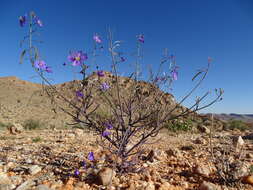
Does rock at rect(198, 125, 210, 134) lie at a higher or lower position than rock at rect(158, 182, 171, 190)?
higher

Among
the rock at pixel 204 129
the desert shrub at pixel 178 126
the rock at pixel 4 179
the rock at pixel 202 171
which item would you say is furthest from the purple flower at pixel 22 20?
the rock at pixel 204 129

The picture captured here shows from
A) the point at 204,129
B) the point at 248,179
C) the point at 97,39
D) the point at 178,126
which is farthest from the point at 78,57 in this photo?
the point at 204,129

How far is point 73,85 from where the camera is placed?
2340 mm

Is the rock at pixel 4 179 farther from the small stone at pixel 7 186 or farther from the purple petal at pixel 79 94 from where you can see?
the purple petal at pixel 79 94

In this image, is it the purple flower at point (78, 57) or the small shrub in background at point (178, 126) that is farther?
the small shrub in background at point (178, 126)

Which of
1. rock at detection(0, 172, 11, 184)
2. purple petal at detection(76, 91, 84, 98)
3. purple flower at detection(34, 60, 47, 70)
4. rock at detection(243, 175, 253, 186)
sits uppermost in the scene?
purple flower at detection(34, 60, 47, 70)

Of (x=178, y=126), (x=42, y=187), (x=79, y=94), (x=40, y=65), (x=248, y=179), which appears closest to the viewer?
(x=42, y=187)

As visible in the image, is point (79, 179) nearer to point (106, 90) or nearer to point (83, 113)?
point (83, 113)

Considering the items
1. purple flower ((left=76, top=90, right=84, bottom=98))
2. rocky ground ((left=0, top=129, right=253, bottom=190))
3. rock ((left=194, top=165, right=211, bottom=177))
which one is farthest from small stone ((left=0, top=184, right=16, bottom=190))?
rock ((left=194, top=165, right=211, bottom=177))

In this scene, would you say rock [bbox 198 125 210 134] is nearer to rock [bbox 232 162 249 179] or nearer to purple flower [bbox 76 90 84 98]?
rock [bbox 232 162 249 179]

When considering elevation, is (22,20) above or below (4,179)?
above

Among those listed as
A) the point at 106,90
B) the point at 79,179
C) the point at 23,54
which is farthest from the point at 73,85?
the point at 79,179

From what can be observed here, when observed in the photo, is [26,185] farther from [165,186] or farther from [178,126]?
[178,126]

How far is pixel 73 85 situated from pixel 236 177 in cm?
183
